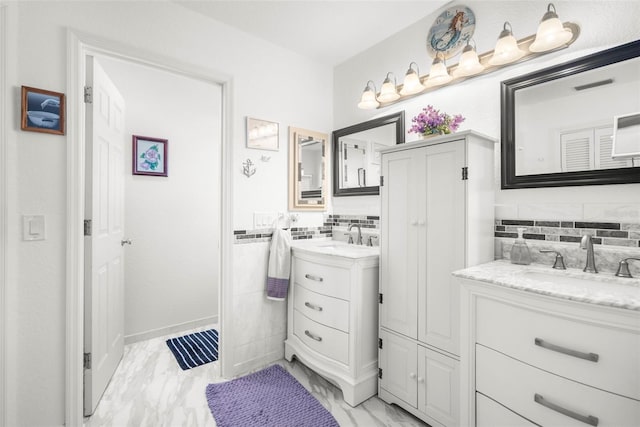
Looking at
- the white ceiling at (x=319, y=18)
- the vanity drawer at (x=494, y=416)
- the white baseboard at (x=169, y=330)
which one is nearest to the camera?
the vanity drawer at (x=494, y=416)

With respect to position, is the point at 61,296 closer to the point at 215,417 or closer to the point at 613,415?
the point at 215,417

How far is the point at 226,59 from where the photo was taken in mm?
2203

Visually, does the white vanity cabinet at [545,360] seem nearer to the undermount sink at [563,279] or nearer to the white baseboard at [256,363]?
the undermount sink at [563,279]

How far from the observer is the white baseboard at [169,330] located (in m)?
2.65

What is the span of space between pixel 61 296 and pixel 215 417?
3.58ft

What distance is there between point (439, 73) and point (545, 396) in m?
1.74

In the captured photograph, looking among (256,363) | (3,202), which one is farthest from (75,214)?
(256,363)

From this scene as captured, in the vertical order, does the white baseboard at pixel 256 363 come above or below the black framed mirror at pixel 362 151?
below

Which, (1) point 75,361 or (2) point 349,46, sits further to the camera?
(2) point 349,46

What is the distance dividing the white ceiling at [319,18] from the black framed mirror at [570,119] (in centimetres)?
91

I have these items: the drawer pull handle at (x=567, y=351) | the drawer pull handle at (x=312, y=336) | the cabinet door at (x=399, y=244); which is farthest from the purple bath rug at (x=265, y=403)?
the drawer pull handle at (x=567, y=351)

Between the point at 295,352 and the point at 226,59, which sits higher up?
the point at 226,59

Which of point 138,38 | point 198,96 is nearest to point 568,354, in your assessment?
point 138,38

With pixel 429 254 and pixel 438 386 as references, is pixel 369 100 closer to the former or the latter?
pixel 429 254
